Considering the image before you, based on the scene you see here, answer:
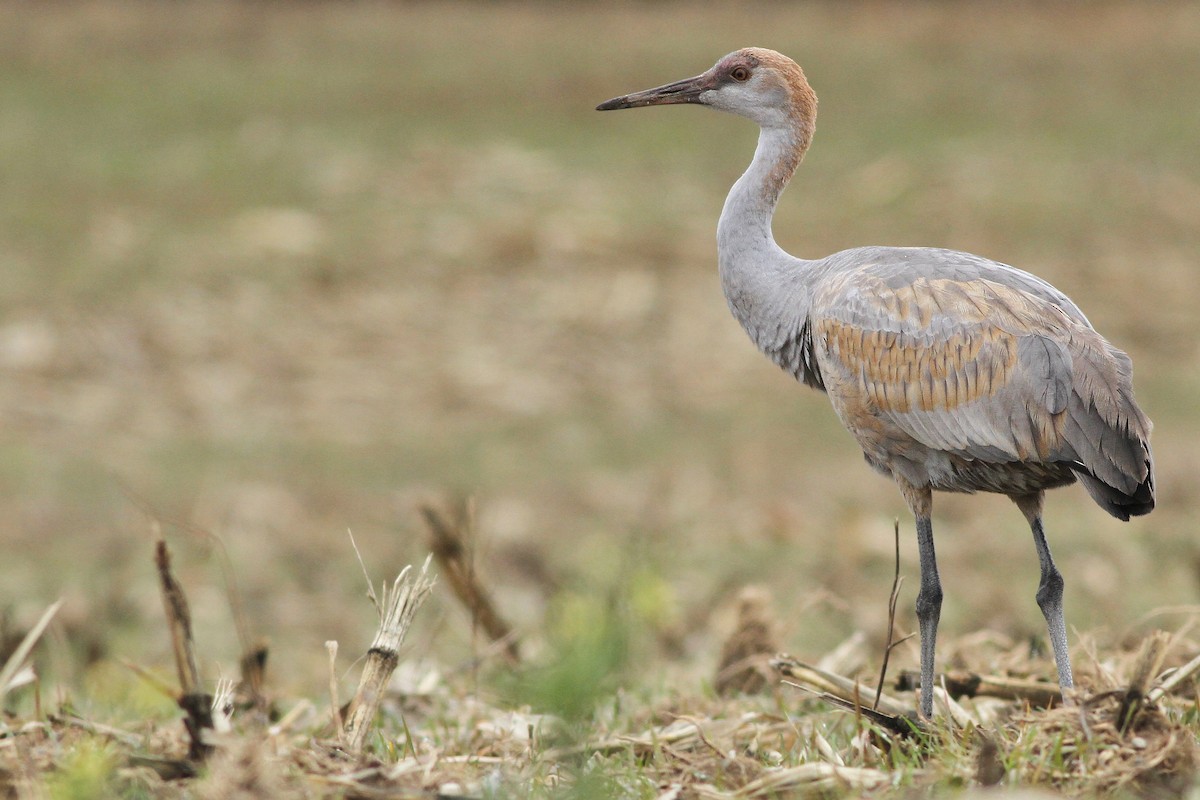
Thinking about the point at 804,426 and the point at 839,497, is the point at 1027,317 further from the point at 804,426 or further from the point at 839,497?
the point at 804,426

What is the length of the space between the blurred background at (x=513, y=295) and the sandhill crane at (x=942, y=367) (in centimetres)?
98

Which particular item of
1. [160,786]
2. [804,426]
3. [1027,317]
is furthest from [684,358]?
[160,786]

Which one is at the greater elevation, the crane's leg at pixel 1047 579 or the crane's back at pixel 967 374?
the crane's back at pixel 967 374

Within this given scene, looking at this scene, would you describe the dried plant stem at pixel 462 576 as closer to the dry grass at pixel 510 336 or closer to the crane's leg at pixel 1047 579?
the dry grass at pixel 510 336

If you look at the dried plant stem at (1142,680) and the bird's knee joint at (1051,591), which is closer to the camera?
the dried plant stem at (1142,680)

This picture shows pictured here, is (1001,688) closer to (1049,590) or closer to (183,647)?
(1049,590)

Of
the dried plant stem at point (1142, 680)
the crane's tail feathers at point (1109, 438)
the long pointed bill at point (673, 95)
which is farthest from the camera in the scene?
the long pointed bill at point (673, 95)

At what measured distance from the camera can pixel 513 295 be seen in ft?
51.8

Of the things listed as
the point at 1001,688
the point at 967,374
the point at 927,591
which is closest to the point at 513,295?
the point at 927,591

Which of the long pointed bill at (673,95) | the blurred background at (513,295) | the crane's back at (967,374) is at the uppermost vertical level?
the long pointed bill at (673,95)

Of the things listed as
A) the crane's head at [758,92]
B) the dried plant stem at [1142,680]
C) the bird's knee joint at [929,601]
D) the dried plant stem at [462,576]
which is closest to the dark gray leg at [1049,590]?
the bird's knee joint at [929,601]

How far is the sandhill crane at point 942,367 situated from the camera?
4.82m

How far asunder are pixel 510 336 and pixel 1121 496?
10658 mm

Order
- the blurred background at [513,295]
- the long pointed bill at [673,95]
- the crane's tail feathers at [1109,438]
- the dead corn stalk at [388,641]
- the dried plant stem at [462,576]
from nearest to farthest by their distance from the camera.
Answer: the dead corn stalk at [388,641] < the crane's tail feathers at [1109,438] < the dried plant stem at [462,576] < the long pointed bill at [673,95] < the blurred background at [513,295]
